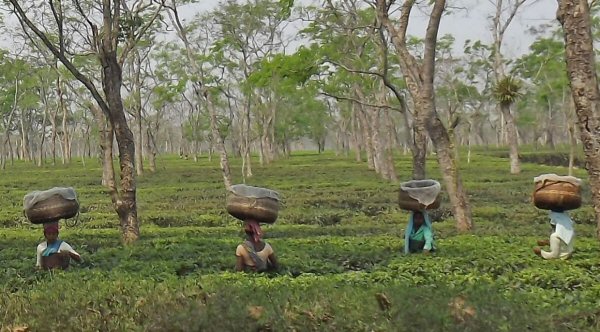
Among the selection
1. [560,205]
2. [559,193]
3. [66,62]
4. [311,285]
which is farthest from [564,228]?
[66,62]

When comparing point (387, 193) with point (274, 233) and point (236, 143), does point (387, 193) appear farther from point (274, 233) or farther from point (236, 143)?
point (236, 143)

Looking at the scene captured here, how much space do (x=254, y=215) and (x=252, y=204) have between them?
0.12 meters

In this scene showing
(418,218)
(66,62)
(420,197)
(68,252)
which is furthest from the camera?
(66,62)

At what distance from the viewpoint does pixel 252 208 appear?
267 inches

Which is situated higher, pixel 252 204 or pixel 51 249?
pixel 252 204

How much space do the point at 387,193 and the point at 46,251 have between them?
13.9 meters

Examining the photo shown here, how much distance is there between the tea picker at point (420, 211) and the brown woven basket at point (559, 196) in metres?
1.27

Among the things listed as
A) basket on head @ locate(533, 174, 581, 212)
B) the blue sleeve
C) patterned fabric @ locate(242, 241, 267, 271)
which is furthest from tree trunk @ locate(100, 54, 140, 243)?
basket on head @ locate(533, 174, 581, 212)

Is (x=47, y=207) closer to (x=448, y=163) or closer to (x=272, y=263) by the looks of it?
(x=272, y=263)

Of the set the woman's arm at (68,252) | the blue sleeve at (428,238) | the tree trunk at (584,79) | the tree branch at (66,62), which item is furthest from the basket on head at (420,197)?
the tree branch at (66,62)

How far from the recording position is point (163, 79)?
3738 cm

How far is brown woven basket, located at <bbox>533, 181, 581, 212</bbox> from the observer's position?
267 inches

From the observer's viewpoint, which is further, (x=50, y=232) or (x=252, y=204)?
(x=50, y=232)

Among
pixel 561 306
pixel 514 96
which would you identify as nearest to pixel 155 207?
pixel 514 96
